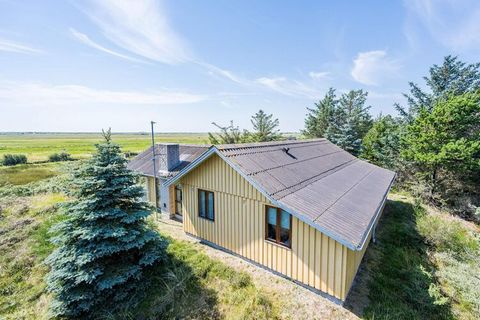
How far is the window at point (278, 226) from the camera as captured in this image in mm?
6719

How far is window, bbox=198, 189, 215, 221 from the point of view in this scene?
874 centimetres

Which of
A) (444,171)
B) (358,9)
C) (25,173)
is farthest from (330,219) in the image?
(25,173)

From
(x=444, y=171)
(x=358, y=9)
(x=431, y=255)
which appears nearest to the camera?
(x=431, y=255)

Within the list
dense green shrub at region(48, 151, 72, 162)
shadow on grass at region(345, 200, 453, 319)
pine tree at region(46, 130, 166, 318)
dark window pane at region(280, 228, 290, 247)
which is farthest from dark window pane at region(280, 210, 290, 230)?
dense green shrub at region(48, 151, 72, 162)

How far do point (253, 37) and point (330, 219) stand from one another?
12555 millimetres

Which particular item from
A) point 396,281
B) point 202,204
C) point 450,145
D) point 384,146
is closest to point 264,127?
point 384,146

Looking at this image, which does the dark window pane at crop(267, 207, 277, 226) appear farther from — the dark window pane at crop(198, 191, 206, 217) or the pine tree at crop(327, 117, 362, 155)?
the pine tree at crop(327, 117, 362, 155)

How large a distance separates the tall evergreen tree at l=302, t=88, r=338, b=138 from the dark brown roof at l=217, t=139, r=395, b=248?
19414 mm

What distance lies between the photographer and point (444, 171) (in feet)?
54.9

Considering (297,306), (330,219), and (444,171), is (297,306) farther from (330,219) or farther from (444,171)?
(444,171)

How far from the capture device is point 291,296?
20.3ft

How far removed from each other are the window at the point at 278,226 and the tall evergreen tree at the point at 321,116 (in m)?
24.8

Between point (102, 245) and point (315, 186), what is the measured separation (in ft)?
23.9

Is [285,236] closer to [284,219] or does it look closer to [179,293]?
[284,219]
